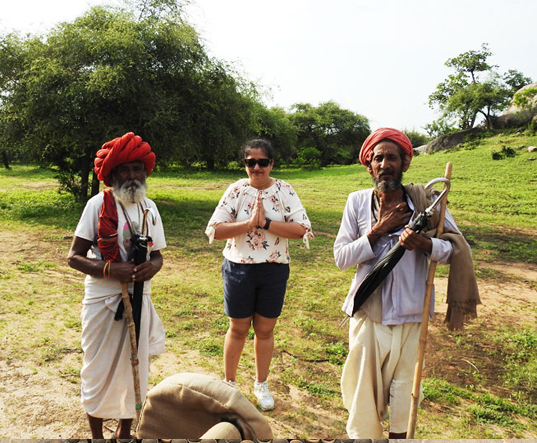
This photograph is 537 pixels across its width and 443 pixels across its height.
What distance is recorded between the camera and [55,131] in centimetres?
1180

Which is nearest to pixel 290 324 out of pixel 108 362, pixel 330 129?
pixel 108 362

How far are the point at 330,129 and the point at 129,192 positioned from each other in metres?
47.3

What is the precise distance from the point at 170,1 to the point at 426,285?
1382 cm

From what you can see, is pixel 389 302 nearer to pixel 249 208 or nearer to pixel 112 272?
pixel 249 208

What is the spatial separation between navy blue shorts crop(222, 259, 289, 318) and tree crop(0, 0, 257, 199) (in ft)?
30.6

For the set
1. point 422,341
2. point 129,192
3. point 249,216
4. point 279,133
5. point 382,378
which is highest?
point 279,133

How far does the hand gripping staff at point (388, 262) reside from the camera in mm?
2398

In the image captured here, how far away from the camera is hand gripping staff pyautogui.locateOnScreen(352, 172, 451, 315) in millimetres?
→ 2398

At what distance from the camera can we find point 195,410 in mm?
1376

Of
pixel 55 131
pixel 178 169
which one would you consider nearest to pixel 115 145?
pixel 55 131

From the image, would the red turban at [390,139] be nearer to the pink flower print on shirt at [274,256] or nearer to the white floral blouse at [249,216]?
the white floral blouse at [249,216]

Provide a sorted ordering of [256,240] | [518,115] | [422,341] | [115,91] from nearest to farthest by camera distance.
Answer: [422,341] < [256,240] < [115,91] < [518,115]

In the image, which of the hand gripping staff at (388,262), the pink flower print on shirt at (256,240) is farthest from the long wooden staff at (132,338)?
the hand gripping staff at (388,262)

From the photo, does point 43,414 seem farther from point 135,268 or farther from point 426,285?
point 426,285
